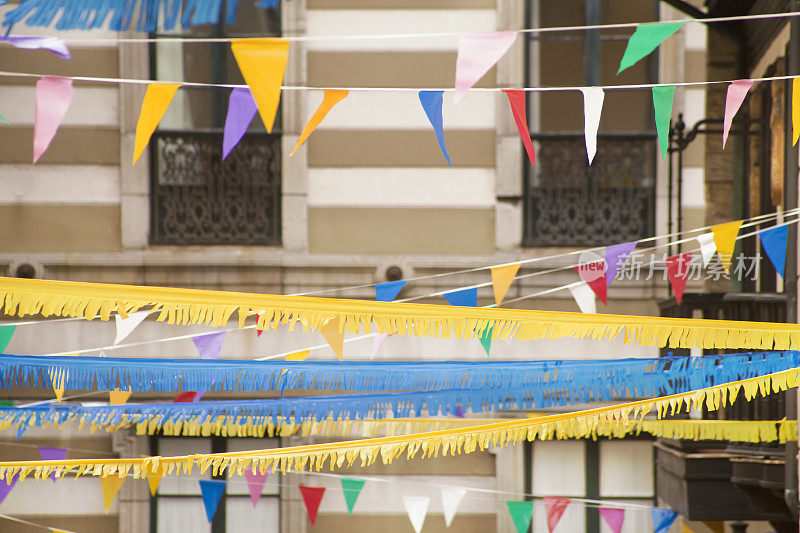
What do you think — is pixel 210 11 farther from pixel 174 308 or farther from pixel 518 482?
pixel 518 482

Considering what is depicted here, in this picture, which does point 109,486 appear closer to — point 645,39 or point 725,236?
point 645,39

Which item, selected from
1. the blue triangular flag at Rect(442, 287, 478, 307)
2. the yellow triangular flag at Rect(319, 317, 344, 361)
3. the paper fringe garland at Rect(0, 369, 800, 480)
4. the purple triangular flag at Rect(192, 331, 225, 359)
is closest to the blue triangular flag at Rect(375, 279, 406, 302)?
the blue triangular flag at Rect(442, 287, 478, 307)

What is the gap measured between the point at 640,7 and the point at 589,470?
12.9ft

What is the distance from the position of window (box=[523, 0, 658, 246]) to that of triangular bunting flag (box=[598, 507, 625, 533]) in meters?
2.12

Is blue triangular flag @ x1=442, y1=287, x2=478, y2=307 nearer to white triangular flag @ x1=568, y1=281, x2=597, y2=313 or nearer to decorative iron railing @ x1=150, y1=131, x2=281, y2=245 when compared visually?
white triangular flag @ x1=568, y1=281, x2=597, y2=313

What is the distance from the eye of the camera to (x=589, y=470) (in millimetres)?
6949

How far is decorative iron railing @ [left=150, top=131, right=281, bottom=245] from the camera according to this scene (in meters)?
7.02

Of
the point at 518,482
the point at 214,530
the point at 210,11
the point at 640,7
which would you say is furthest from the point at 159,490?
the point at 640,7

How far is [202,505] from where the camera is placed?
22.9ft

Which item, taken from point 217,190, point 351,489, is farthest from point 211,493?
point 217,190

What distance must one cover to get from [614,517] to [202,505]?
331 cm

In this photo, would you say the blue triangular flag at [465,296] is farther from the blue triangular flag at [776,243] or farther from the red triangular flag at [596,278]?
the blue triangular flag at [776,243]

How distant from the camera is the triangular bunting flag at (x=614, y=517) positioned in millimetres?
6242

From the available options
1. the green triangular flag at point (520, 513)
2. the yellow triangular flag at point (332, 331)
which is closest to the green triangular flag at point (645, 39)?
the yellow triangular flag at point (332, 331)
